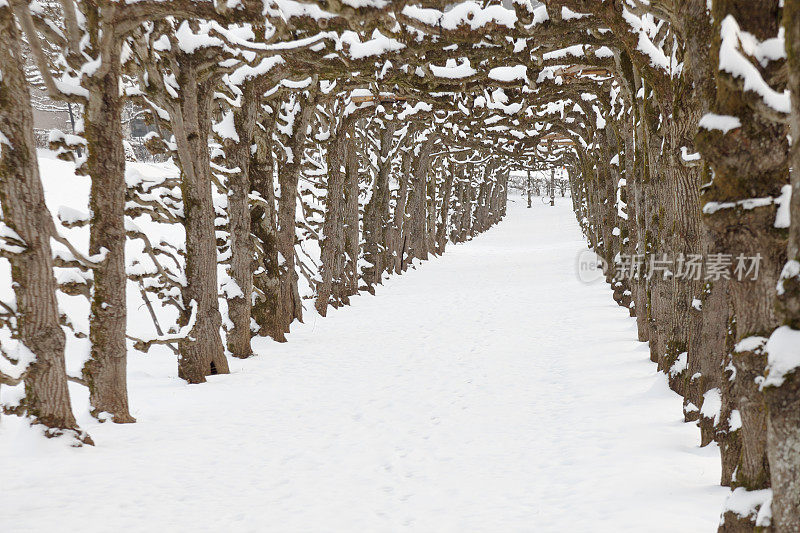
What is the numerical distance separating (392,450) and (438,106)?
8.91 meters

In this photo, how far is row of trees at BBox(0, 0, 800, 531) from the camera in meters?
2.71

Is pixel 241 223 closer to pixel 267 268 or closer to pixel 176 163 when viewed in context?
pixel 176 163

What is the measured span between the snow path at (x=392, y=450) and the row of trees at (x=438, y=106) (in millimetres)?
430

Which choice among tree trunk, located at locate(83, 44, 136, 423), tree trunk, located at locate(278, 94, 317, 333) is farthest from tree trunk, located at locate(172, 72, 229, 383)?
tree trunk, located at locate(278, 94, 317, 333)

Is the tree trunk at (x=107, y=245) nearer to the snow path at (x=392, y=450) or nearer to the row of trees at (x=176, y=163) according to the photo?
the row of trees at (x=176, y=163)

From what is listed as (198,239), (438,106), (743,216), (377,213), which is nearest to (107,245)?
(198,239)

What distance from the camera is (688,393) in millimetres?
5305

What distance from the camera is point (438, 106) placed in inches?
500

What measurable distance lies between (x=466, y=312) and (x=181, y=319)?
6.33 metres

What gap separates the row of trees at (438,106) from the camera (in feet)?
8.87

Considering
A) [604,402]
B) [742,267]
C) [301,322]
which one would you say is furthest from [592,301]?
[742,267]

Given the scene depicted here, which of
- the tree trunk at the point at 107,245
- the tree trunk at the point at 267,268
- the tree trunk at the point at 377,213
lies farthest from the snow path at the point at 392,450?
the tree trunk at the point at 377,213

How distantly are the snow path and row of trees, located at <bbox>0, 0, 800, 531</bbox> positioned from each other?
1.41 ft

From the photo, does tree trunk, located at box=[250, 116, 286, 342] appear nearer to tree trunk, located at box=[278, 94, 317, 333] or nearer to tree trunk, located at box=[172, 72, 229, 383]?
tree trunk, located at box=[278, 94, 317, 333]
